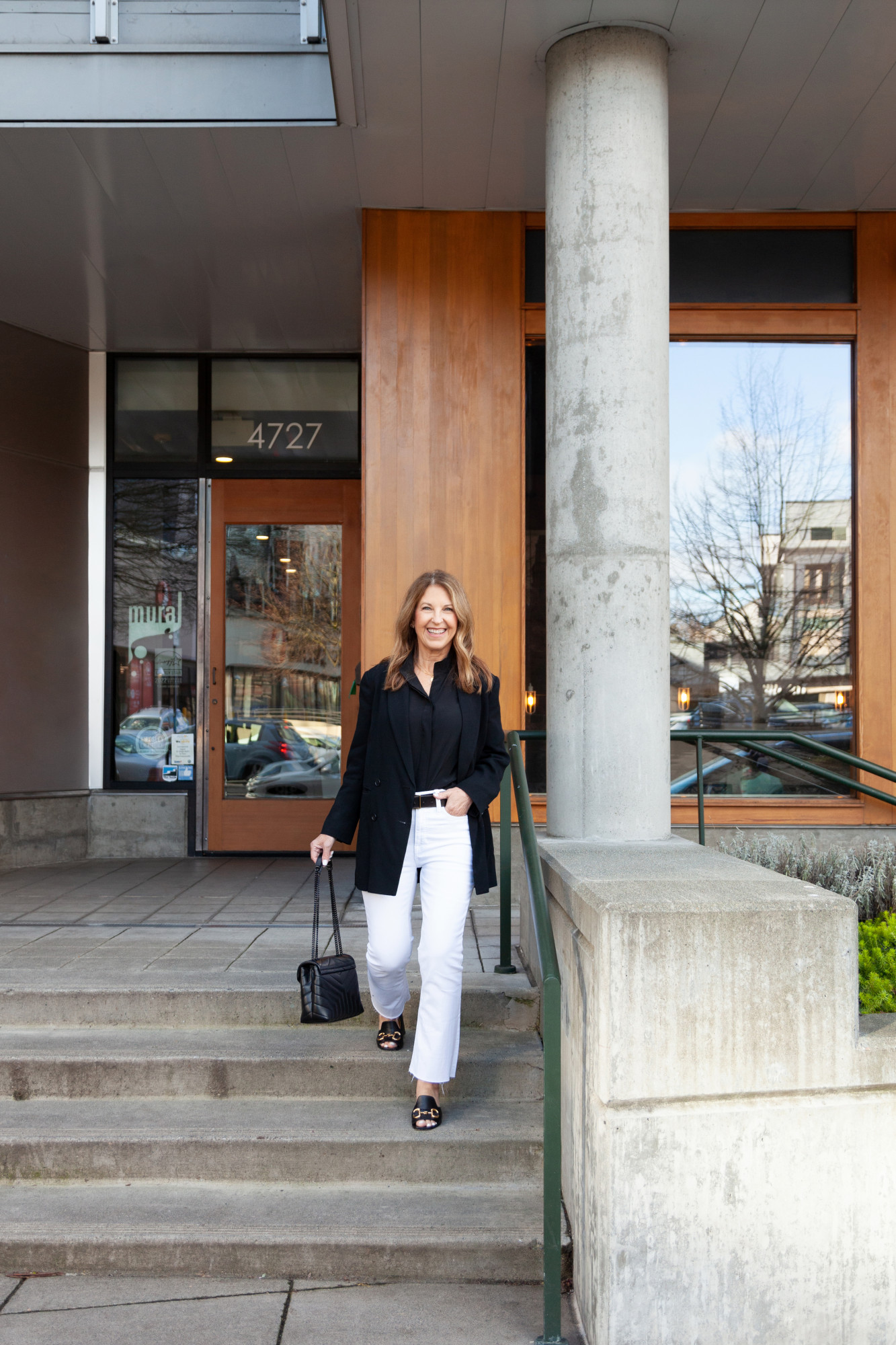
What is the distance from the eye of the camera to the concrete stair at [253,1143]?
3.11 meters

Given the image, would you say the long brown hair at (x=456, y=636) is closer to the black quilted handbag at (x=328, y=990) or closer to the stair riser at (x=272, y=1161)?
the black quilted handbag at (x=328, y=990)

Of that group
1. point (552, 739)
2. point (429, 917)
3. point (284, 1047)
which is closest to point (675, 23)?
point (552, 739)

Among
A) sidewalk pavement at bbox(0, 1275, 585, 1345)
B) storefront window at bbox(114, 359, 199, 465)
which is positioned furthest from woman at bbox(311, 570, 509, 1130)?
storefront window at bbox(114, 359, 199, 465)

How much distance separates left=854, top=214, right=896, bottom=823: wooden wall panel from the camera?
6.38 metres

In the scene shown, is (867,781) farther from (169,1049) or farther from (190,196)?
(190,196)

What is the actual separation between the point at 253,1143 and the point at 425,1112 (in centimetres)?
58

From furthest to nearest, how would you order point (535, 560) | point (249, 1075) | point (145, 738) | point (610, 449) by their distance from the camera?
point (145, 738), point (535, 560), point (610, 449), point (249, 1075)

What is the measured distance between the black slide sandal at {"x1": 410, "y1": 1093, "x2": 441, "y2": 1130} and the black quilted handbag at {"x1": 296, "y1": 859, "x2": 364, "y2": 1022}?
0.38 metres

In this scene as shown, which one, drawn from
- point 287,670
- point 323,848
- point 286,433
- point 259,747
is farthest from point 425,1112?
point 286,433

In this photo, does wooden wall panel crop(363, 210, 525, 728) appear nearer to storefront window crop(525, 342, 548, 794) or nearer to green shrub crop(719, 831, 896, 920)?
storefront window crop(525, 342, 548, 794)

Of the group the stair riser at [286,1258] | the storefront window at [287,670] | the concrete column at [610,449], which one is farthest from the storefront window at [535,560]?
the stair riser at [286,1258]

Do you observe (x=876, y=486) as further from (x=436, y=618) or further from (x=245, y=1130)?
(x=245, y=1130)

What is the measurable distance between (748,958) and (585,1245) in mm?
949

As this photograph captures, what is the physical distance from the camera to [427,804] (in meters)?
3.54
